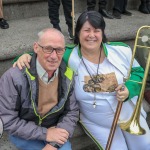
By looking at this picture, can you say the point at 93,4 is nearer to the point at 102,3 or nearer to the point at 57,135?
the point at 102,3

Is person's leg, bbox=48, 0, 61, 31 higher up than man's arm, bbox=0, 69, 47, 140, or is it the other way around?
person's leg, bbox=48, 0, 61, 31

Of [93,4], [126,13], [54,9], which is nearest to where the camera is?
[54,9]

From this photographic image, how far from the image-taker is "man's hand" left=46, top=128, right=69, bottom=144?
67.9 inches

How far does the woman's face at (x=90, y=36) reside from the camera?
183 cm

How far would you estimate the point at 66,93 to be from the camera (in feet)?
5.81

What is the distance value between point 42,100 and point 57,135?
0.76 feet

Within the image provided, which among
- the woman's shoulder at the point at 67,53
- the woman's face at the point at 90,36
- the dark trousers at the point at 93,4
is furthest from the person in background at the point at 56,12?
the woman's face at the point at 90,36

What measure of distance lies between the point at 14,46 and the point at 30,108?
0.75 meters

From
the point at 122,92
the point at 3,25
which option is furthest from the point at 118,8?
the point at 122,92

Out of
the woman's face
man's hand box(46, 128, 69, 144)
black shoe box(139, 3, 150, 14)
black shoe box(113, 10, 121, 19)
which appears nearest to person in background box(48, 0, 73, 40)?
the woman's face

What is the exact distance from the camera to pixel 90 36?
1.82m

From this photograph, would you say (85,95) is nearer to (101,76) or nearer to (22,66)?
(101,76)

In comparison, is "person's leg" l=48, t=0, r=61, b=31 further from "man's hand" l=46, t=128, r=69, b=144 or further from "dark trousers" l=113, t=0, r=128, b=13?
"man's hand" l=46, t=128, r=69, b=144

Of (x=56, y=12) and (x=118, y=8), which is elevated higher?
(x=56, y=12)
